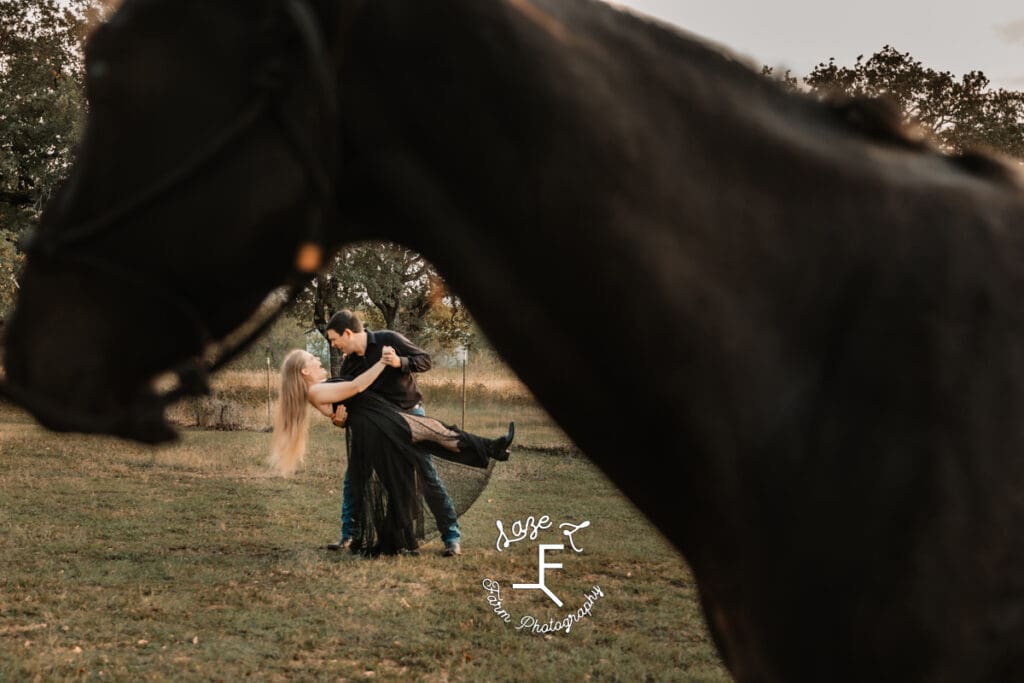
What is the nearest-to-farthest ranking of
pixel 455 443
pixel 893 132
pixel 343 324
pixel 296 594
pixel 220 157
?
pixel 220 157
pixel 893 132
pixel 296 594
pixel 455 443
pixel 343 324

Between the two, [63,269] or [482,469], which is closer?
[63,269]

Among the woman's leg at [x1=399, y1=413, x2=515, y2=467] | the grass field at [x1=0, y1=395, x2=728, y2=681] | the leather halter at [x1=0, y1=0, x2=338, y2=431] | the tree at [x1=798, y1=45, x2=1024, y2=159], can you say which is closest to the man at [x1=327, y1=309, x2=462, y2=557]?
the woman's leg at [x1=399, y1=413, x2=515, y2=467]

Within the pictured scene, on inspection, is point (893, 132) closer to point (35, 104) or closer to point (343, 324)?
point (343, 324)

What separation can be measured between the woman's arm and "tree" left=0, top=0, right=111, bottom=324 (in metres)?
14.6

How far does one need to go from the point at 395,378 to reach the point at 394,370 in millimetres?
81

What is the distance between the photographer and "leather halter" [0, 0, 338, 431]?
50.6 inches

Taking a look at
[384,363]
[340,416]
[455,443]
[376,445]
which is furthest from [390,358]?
[455,443]

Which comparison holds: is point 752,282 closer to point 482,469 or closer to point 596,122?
point 596,122

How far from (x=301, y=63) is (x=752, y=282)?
80cm

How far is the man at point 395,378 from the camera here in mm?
8281

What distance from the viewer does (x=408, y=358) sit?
8453mm

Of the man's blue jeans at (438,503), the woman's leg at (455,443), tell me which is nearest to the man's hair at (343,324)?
the woman's leg at (455,443)

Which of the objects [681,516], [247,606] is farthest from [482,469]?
[681,516]

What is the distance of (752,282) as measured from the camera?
141 centimetres
